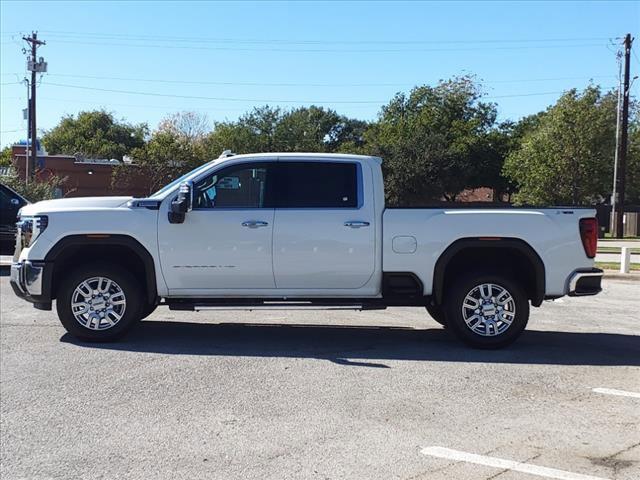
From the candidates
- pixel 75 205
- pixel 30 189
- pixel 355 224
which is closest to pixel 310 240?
pixel 355 224

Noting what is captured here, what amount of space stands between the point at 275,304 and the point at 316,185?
1440mm

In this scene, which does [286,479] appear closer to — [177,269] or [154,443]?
[154,443]

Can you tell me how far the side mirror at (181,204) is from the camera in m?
7.39

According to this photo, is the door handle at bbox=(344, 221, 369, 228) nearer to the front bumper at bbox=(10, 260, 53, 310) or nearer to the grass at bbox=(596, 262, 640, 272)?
the front bumper at bbox=(10, 260, 53, 310)

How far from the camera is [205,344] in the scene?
7871 millimetres

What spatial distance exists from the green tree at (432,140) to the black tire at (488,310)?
91.7 feet

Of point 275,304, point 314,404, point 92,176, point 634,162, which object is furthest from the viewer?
point 92,176

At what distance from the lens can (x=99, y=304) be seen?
7.72m

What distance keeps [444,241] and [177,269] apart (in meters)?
3.00

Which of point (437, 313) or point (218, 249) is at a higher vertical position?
point (218, 249)

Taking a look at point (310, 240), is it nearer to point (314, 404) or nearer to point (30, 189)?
point (314, 404)

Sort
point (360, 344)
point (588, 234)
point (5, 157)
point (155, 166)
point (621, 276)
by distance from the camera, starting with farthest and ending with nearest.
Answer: point (5, 157) → point (155, 166) → point (621, 276) → point (360, 344) → point (588, 234)

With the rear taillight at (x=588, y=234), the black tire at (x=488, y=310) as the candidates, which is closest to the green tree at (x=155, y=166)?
the black tire at (x=488, y=310)

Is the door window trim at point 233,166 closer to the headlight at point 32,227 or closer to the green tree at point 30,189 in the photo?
the headlight at point 32,227
